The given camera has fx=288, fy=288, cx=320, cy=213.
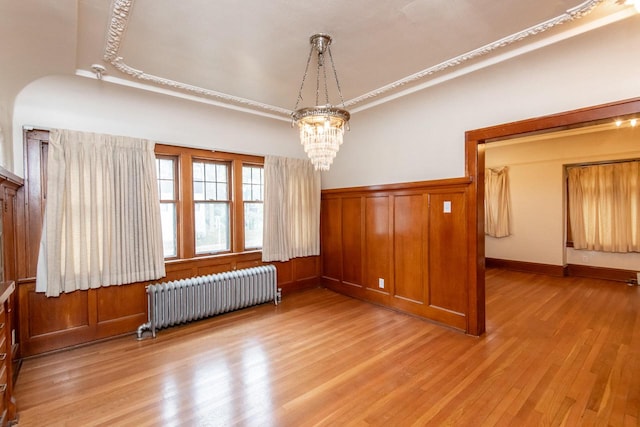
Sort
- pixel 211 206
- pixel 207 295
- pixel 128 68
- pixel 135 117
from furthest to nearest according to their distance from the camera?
pixel 211 206, pixel 207 295, pixel 135 117, pixel 128 68

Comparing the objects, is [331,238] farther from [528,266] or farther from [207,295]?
[528,266]

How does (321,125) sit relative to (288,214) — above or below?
above

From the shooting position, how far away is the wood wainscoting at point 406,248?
3.49 m

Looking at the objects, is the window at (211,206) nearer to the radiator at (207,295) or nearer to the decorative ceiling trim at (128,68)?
the radiator at (207,295)

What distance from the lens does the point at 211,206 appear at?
4281 mm

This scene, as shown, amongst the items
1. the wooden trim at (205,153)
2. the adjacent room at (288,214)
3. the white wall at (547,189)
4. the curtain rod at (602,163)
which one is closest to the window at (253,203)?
the adjacent room at (288,214)

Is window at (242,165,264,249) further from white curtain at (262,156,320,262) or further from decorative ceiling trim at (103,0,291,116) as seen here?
decorative ceiling trim at (103,0,291,116)

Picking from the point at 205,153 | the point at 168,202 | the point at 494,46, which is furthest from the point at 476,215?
the point at 168,202

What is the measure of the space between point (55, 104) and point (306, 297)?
407 centimetres

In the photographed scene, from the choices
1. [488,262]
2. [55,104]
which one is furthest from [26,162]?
[488,262]

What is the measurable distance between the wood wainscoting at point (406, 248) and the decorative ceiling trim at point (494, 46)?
49.6 inches

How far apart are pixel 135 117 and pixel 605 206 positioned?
27.4 feet

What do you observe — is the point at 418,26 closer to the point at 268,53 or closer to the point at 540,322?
the point at 268,53

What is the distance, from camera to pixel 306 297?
486 cm
